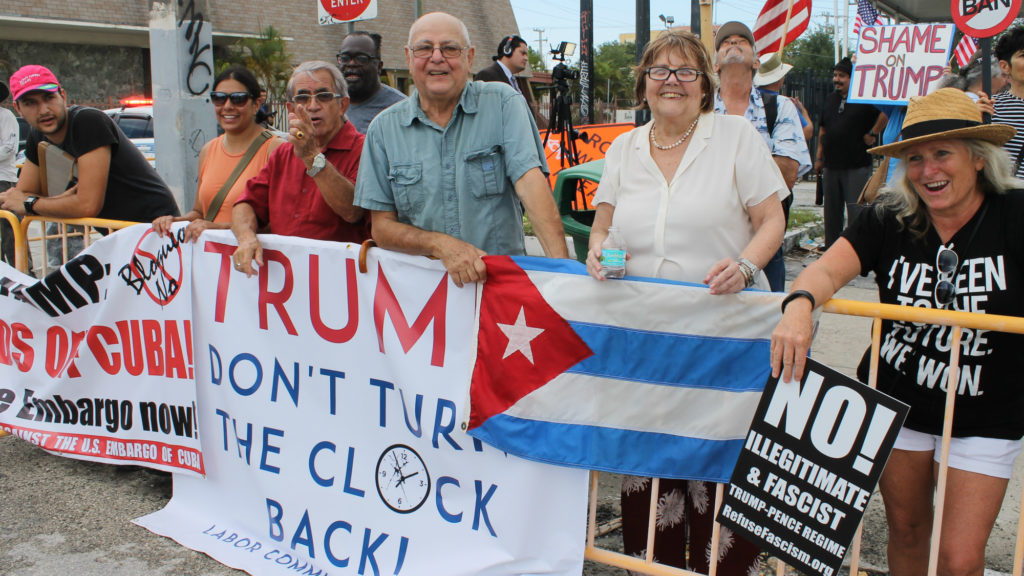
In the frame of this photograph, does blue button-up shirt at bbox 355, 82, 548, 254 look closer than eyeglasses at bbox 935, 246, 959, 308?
No

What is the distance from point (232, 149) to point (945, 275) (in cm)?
329

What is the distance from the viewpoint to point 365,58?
523cm

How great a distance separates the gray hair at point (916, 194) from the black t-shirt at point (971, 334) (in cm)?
3

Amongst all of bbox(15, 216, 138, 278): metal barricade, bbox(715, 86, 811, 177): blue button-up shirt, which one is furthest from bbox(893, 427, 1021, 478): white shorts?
bbox(15, 216, 138, 278): metal barricade

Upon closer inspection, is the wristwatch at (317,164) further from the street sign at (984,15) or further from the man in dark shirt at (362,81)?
the street sign at (984,15)

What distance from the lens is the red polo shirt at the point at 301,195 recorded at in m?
3.65

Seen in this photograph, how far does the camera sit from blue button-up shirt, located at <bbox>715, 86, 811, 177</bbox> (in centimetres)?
409

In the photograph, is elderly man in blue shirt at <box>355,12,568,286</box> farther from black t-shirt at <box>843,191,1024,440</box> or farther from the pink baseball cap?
the pink baseball cap

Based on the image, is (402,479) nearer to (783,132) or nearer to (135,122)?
(783,132)

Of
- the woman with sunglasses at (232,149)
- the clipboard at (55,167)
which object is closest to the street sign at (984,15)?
the woman with sunglasses at (232,149)

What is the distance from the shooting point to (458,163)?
3.15 meters

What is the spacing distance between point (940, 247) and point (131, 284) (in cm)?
350

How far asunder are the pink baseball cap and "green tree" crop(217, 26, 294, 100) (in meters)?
26.1

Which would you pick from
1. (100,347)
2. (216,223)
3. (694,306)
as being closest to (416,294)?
(694,306)
